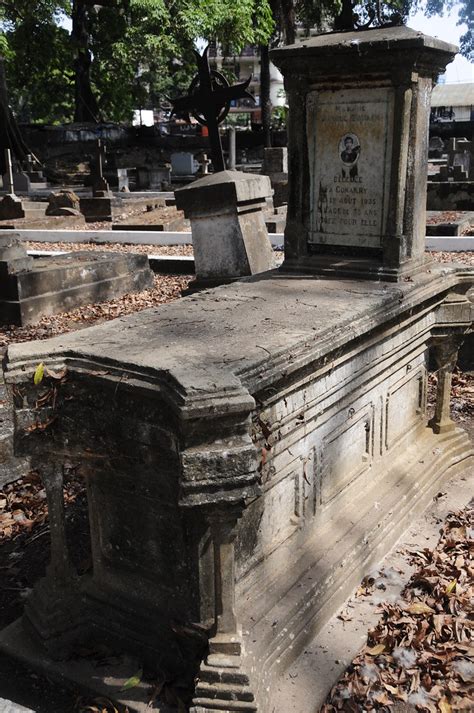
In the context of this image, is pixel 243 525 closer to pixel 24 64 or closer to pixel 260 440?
pixel 260 440

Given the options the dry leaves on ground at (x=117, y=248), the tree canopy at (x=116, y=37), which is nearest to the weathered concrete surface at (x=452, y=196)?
the dry leaves on ground at (x=117, y=248)

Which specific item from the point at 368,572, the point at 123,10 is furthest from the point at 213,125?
the point at 123,10

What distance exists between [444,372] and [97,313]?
539 cm

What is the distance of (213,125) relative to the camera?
11.2 meters

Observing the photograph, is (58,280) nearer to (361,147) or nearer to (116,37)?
(361,147)

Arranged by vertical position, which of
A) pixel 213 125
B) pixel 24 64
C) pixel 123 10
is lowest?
pixel 213 125

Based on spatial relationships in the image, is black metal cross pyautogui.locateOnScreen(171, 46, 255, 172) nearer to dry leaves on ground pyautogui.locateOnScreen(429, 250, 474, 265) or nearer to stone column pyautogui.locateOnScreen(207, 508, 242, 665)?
dry leaves on ground pyautogui.locateOnScreen(429, 250, 474, 265)

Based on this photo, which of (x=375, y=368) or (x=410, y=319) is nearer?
(x=375, y=368)

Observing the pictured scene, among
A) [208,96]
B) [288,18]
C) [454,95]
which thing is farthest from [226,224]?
[454,95]

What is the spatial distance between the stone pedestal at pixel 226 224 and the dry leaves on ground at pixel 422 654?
17.1 feet

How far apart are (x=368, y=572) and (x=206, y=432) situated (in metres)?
1.69

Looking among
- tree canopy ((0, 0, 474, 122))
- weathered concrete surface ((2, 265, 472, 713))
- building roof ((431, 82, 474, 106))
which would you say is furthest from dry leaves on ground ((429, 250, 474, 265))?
building roof ((431, 82, 474, 106))

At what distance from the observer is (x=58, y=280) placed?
9352 mm

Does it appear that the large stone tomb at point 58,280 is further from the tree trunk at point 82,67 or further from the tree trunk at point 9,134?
the tree trunk at point 82,67
